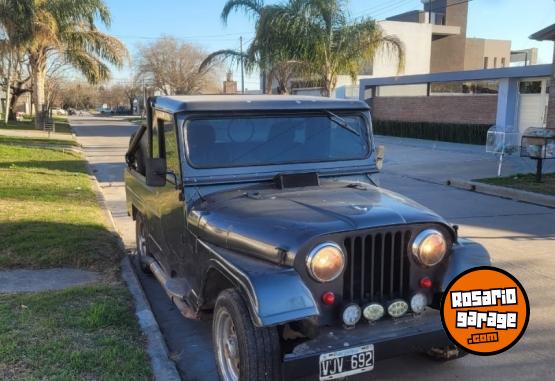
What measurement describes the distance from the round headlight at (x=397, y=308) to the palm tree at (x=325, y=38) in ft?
51.1

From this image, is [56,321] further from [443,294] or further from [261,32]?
[261,32]

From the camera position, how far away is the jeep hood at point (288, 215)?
9.64ft

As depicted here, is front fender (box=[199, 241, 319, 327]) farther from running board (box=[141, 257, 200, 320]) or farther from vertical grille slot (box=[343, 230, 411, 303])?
running board (box=[141, 257, 200, 320])

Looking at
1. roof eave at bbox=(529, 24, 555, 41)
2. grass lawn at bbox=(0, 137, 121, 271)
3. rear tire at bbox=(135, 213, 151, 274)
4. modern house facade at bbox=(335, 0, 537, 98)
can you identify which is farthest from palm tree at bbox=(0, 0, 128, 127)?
rear tire at bbox=(135, 213, 151, 274)

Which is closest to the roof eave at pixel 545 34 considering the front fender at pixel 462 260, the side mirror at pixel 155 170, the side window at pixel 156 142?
the side window at pixel 156 142

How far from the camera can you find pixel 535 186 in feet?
36.9

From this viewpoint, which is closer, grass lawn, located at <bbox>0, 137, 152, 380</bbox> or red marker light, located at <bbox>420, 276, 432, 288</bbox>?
red marker light, located at <bbox>420, 276, 432, 288</bbox>

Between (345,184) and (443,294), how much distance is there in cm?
119

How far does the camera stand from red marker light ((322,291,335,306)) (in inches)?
115

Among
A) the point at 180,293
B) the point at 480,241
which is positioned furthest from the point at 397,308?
Result: the point at 480,241

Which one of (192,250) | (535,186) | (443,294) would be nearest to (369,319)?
(443,294)

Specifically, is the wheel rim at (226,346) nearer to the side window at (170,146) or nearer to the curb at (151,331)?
the curb at (151,331)

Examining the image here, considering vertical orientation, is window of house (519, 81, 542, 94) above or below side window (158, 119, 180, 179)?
above

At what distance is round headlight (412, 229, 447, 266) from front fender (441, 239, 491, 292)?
113mm
